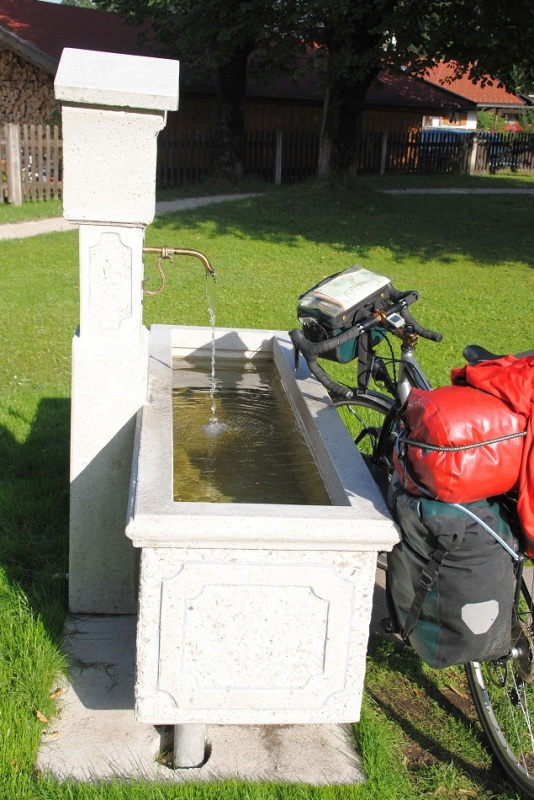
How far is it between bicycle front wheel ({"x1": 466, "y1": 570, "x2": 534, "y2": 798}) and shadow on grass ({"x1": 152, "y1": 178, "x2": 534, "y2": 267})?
1007 centimetres

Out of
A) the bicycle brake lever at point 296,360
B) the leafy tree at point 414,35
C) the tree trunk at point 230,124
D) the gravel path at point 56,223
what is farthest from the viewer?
the tree trunk at point 230,124

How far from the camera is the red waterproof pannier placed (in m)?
2.50

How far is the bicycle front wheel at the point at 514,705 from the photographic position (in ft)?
9.65

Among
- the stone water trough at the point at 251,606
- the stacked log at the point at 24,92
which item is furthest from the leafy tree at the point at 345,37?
the stone water trough at the point at 251,606

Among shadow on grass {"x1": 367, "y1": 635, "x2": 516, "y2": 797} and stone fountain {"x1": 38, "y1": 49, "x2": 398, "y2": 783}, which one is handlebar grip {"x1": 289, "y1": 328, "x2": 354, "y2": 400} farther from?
shadow on grass {"x1": 367, "y1": 635, "x2": 516, "y2": 797}

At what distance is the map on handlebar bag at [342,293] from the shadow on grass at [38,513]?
1629 mm

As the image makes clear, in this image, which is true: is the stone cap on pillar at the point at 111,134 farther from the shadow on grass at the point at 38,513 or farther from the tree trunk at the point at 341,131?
the tree trunk at the point at 341,131

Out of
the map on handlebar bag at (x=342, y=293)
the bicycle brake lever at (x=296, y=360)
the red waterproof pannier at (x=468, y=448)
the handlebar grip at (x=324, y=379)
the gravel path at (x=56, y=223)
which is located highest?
the map on handlebar bag at (x=342, y=293)

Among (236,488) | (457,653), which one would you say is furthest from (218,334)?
(457,653)

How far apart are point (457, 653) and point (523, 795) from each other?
0.66 metres

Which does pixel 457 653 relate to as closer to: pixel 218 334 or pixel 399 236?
pixel 218 334

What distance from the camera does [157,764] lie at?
297 cm

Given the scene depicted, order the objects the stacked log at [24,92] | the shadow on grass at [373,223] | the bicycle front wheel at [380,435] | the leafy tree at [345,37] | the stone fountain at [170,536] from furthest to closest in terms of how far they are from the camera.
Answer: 1. the stacked log at [24,92]
2. the leafy tree at [345,37]
3. the shadow on grass at [373,223]
4. the bicycle front wheel at [380,435]
5. the stone fountain at [170,536]

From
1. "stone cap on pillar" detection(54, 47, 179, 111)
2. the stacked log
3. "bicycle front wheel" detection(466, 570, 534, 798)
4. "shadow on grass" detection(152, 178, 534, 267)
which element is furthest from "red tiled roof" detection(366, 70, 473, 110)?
"bicycle front wheel" detection(466, 570, 534, 798)
